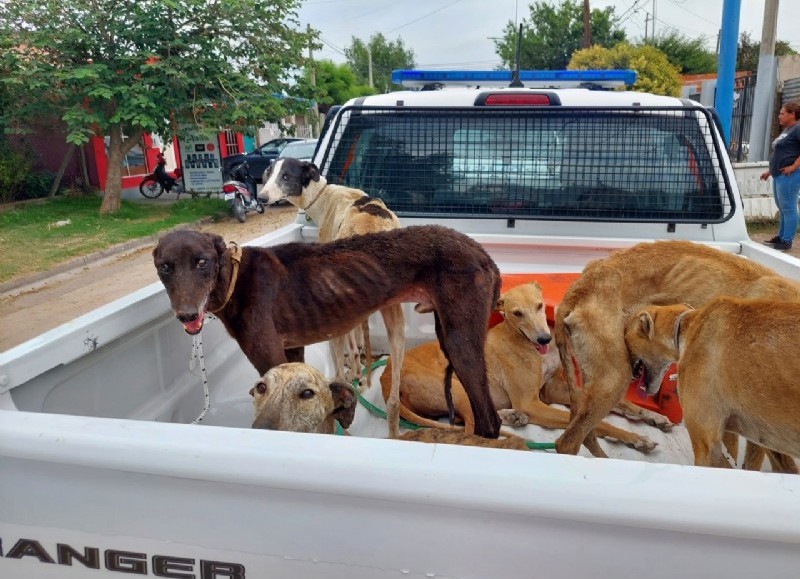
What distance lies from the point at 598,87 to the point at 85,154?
68.1ft

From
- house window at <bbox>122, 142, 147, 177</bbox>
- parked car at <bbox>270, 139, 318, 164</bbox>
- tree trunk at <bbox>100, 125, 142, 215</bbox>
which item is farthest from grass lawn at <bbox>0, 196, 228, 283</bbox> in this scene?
house window at <bbox>122, 142, 147, 177</bbox>

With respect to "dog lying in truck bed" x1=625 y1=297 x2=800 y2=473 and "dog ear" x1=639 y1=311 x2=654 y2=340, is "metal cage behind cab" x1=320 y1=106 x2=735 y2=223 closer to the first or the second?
"dog ear" x1=639 y1=311 x2=654 y2=340

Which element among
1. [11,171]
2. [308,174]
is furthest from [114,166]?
[308,174]

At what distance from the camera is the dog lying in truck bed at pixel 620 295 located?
272 centimetres

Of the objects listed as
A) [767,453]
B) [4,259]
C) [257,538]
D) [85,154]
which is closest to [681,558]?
[257,538]

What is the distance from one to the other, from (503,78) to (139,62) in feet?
39.8

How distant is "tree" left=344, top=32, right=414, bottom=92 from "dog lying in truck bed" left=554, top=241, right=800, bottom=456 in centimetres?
7676

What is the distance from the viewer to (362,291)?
265cm

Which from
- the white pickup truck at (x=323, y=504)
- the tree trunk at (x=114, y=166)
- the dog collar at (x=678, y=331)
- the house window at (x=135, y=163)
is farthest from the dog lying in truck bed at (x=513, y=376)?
the house window at (x=135, y=163)

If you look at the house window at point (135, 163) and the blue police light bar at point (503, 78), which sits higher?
the blue police light bar at point (503, 78)

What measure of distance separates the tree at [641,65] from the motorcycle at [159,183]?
20.1m

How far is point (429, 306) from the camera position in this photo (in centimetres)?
284

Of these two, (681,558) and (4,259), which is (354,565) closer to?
(681,558)

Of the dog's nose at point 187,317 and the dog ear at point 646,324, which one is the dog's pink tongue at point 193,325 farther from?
the dog ear at point 646,324
